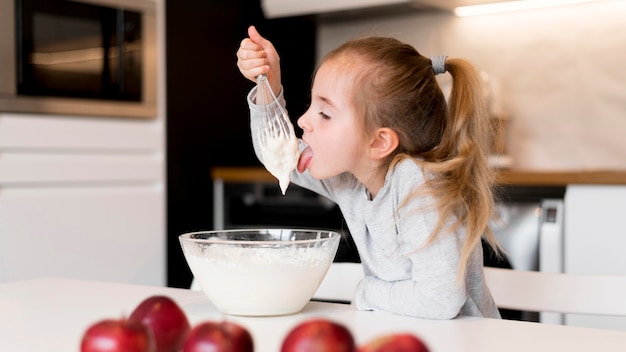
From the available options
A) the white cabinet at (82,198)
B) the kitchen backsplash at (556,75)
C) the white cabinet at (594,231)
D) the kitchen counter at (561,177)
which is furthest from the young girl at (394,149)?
the kitchen backsplash at (556,75)

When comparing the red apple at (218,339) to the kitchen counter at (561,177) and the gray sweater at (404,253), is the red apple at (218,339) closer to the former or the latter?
the gray sweater at (404,253)

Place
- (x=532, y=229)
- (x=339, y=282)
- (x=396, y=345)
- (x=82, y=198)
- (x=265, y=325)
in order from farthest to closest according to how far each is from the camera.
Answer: (x=82, y=198)
(x=532, y=229)
(x=339, y=282)
(x=265, y=325)
(x=396, y=345)

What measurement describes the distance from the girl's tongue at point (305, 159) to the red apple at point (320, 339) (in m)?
0.74

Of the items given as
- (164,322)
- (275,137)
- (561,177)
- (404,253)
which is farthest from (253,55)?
(561,177)

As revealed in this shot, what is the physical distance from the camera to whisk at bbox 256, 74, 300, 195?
1.16m

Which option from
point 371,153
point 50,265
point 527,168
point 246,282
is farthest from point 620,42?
point 246,282

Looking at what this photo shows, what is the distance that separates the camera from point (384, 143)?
4.01ft

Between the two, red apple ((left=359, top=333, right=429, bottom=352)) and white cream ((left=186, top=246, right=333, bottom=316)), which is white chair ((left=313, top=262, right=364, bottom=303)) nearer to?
white cream ((left=186, top=246, right=333, bottom=316))

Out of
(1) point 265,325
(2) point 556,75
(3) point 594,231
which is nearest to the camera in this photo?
(1) point 265,325

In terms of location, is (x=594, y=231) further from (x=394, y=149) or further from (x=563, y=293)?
(x=394, y=149)

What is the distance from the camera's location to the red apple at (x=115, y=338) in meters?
0.49

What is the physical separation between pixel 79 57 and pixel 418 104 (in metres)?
1.53

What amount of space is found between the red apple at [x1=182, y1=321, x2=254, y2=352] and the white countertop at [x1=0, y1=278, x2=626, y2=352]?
225mm

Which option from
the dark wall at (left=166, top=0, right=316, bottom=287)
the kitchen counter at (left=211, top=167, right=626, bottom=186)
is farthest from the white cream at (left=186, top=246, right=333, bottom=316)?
the dark wall at (left=166, top=0, right=316, bottom=287)
